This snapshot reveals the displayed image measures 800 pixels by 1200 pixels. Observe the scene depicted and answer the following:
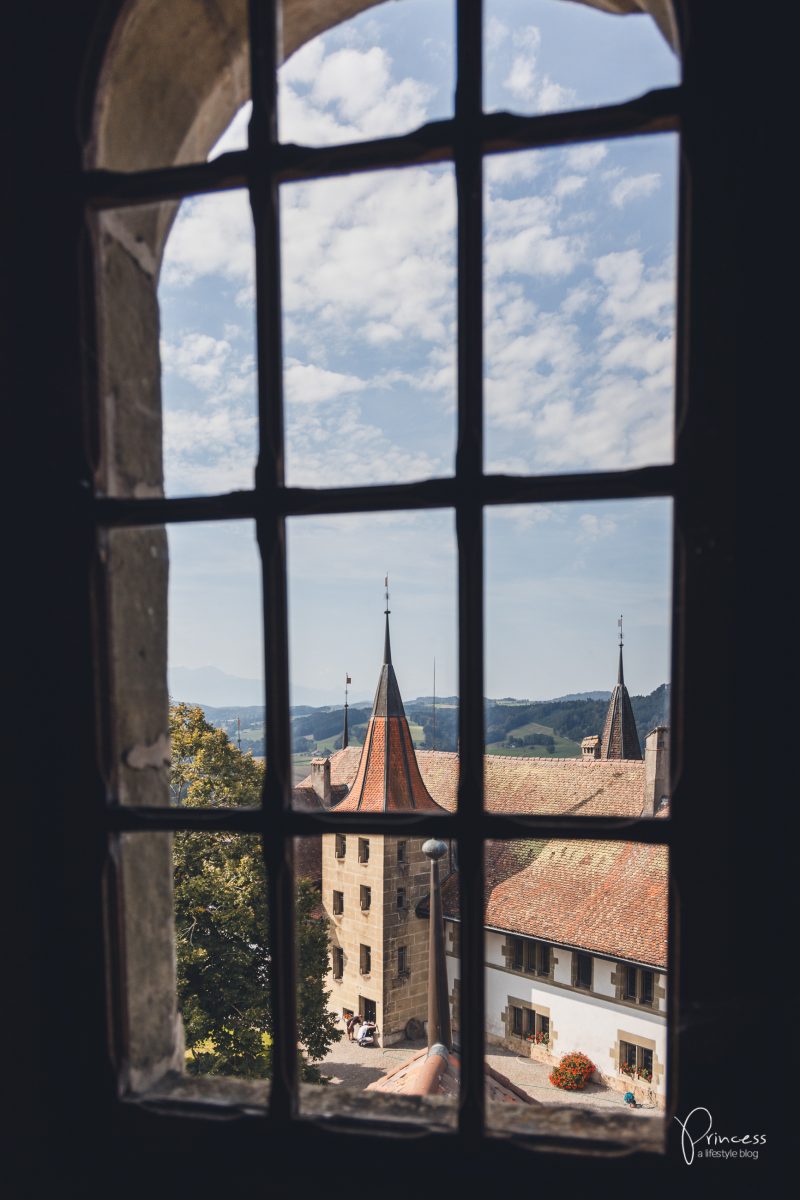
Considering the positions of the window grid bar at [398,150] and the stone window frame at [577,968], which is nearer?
the window grid bar at [398,150]

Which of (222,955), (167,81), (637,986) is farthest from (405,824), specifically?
(637,986)

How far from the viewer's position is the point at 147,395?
1.34 metres

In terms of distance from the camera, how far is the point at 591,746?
30.2 metres

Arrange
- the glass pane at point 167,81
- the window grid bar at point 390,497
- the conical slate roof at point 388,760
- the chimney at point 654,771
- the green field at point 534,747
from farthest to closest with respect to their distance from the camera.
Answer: the green field at point 534,747 < the conical slate roof at point 388,760 < the chimney at point 654,771 < the glass pane at point 167,81 < the window grid bar at point 390,497

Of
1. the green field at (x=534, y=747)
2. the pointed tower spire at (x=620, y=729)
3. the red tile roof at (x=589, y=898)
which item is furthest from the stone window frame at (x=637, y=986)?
the green field at (x=534, y=747)

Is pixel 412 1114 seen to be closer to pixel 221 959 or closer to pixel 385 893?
pixel 221 959

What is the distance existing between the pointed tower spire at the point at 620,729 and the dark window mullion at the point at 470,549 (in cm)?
2665

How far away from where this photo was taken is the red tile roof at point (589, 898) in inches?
683

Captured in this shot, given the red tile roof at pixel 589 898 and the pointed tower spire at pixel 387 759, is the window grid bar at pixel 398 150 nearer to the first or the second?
the red tile roof at pixel 589 898

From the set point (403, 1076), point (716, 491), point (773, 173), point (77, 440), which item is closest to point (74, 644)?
point (77, 440)

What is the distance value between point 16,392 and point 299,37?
0.88 metres

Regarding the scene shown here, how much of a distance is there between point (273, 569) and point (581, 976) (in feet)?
64.5

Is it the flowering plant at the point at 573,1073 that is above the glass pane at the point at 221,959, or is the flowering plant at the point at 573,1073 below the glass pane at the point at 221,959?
below

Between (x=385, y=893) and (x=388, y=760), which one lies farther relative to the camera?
(x=385, y=893)
